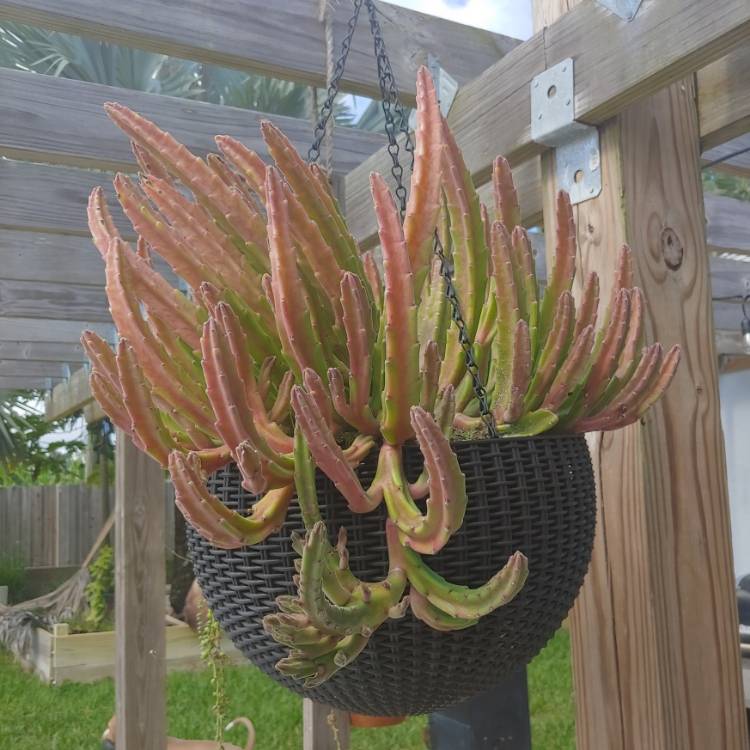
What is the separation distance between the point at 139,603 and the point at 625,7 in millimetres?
2044

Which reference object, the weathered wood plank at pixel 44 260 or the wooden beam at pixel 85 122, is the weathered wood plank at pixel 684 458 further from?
the weathered wood plank at pixel 44 260

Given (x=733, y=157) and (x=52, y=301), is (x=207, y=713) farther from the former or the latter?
(x=733, y=157)

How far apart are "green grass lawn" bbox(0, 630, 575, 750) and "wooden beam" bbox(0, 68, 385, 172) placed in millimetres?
2716

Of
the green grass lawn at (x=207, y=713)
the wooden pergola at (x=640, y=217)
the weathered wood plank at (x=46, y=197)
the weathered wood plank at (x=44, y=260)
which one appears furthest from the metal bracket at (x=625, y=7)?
the green grass lawn at (x=207, y=713)

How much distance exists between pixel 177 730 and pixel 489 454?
3.73 meters

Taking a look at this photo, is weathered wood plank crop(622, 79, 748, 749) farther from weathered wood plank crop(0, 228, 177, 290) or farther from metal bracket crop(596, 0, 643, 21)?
weathered wood plank crop(0, 228, 177, 290)

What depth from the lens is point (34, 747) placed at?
3869 millimetres

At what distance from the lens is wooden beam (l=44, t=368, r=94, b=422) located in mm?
4746

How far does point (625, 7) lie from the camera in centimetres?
99

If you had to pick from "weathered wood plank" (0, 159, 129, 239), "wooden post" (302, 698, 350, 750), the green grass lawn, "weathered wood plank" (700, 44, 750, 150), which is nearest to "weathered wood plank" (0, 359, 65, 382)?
the green grass lawn

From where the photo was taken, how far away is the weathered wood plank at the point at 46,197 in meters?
2.12

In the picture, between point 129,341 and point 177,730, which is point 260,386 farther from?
point 177,730

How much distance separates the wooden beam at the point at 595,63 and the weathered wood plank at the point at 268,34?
0.26 meters

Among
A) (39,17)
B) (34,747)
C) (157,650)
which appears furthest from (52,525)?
(39,17)
